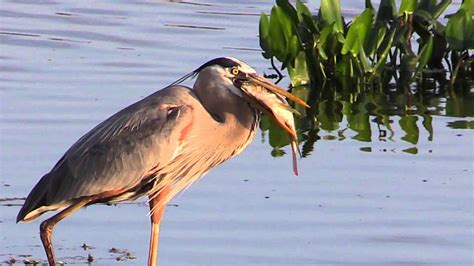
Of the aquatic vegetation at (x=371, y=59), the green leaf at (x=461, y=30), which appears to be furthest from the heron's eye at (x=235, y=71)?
the green leaf at (x=461, y=30)

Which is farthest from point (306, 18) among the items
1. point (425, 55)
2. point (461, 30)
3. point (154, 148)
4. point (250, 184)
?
point (154, 148)

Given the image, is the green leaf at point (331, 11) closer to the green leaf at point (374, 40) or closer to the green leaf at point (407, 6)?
the green leaf at point (374, 40)

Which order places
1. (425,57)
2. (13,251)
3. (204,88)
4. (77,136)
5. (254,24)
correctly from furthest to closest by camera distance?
(254,24) → (425,57) → (77,136) → (13,251) → (204,88)

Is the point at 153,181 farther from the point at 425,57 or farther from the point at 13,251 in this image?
the point at 425,57

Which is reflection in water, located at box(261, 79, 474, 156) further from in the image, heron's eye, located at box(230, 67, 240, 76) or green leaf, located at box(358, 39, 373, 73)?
heron's eye, located at box(230, 67, 240, 76)

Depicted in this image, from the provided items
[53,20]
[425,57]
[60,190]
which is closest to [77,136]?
[60,190]

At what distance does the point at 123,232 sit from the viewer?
734cm

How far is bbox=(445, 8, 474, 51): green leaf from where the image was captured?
1091 centimetres

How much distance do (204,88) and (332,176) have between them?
2107 millimetres

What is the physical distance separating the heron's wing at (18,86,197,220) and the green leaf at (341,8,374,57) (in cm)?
425

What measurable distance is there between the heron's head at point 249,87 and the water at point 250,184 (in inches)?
36.8

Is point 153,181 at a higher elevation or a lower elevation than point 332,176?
higher

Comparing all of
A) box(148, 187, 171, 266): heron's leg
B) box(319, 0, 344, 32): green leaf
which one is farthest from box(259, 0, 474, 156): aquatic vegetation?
box(148, 187, 171, 266): heron's leg

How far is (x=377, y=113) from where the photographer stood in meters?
10.5
